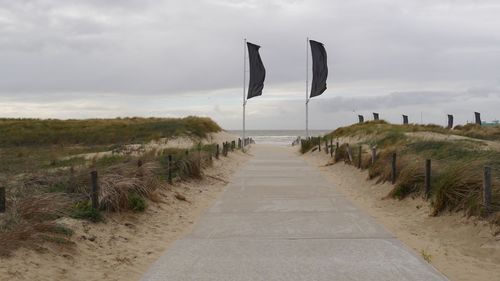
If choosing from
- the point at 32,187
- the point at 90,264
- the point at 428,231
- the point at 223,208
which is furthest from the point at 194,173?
the point at 90,264

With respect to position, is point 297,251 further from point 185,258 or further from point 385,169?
point 385,169

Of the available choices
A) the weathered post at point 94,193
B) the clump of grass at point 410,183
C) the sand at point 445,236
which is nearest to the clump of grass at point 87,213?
the weathered post at point 94,193

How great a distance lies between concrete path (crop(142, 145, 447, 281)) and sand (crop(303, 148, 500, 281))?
1.02 feet

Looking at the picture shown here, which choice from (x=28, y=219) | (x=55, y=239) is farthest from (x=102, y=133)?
(x=55, y=239)

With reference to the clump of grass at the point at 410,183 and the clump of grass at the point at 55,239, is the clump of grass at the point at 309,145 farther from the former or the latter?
the clump of grass at the point at 55,239

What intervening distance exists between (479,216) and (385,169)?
661cm

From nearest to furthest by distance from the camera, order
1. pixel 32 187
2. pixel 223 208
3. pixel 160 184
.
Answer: pixel 32 187
pixel 223 208
pixel 160 184

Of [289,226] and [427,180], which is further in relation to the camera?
[427,180]

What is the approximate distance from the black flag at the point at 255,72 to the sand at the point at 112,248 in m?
27.6

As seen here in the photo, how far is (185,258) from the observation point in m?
7.46

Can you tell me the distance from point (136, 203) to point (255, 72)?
30.0m

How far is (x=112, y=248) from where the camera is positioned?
8.04 metres

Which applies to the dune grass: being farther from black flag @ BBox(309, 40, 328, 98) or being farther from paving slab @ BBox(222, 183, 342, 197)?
black flag @ BBox(309, 40, 328, 98)

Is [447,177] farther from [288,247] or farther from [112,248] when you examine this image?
[112,248]
